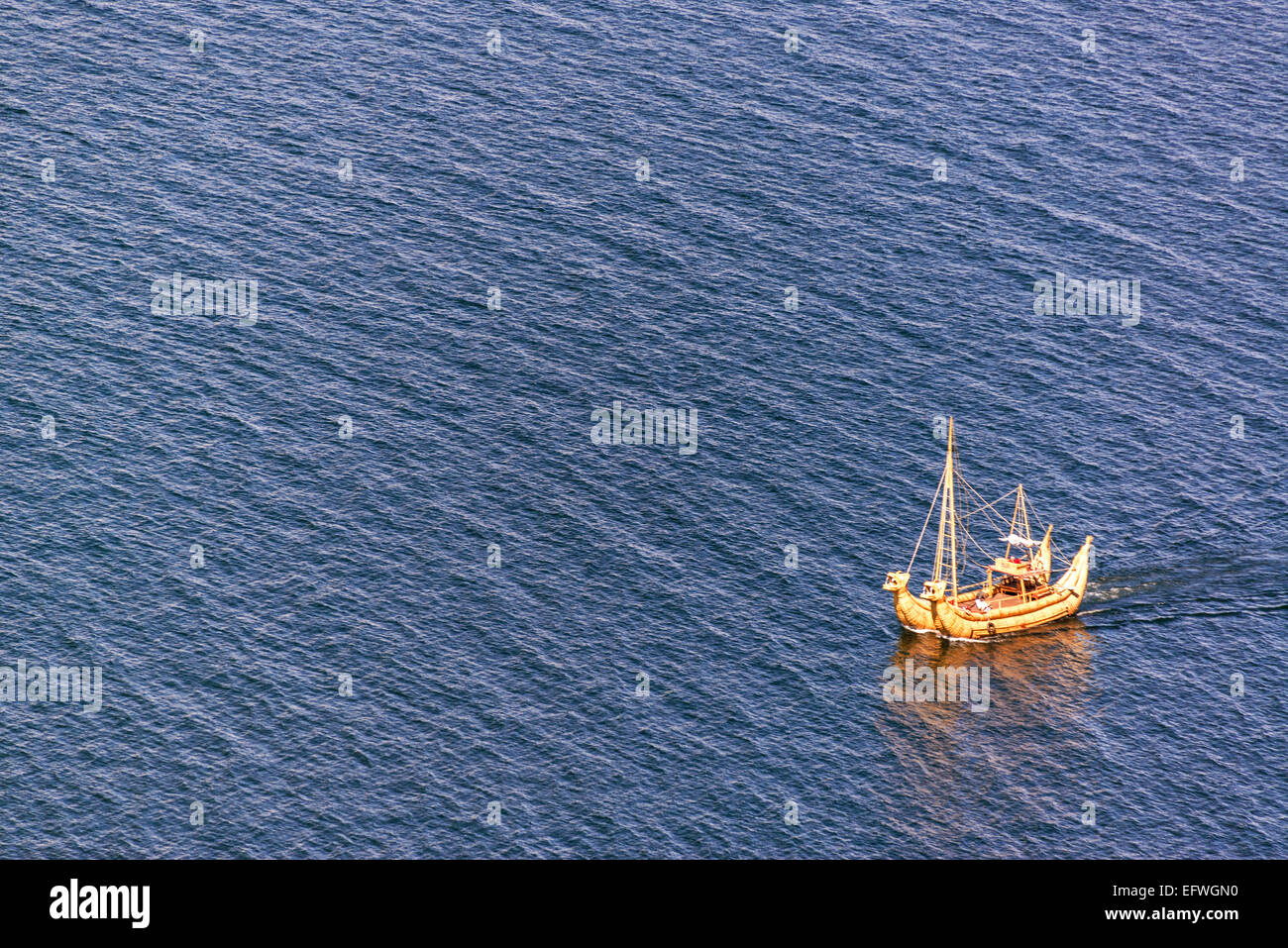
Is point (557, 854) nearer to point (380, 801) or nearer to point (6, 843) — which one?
point (380, 801)
